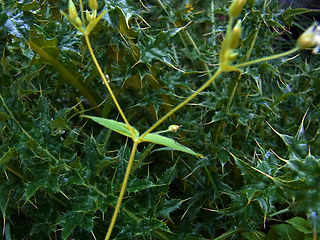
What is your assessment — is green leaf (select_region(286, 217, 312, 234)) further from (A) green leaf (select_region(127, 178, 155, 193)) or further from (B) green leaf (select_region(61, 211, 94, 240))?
(B) green leaf (select_region(61, 211, 94, 240))

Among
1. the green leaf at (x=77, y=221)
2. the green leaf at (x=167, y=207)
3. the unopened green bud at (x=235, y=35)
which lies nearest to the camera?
the unopened green bud at (x=235, y=35)

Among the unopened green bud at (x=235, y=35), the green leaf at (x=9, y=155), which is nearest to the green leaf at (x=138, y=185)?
the green leaf at (x=9, y=155)

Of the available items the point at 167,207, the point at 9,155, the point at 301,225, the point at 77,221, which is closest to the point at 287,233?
the point at 301,225

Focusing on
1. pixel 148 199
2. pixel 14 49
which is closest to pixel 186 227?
pixel 148 199

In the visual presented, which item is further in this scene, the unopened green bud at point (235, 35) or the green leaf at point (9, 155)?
the green leaf at point (9, 155)

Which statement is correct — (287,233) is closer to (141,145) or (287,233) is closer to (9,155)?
(141,145)

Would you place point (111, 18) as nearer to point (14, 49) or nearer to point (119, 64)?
point (119, 64)

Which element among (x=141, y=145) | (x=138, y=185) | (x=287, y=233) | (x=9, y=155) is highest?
(x=9, y=155)

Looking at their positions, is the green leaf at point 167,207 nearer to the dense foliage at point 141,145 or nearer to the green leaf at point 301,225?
the dense foliage at point 141,145
